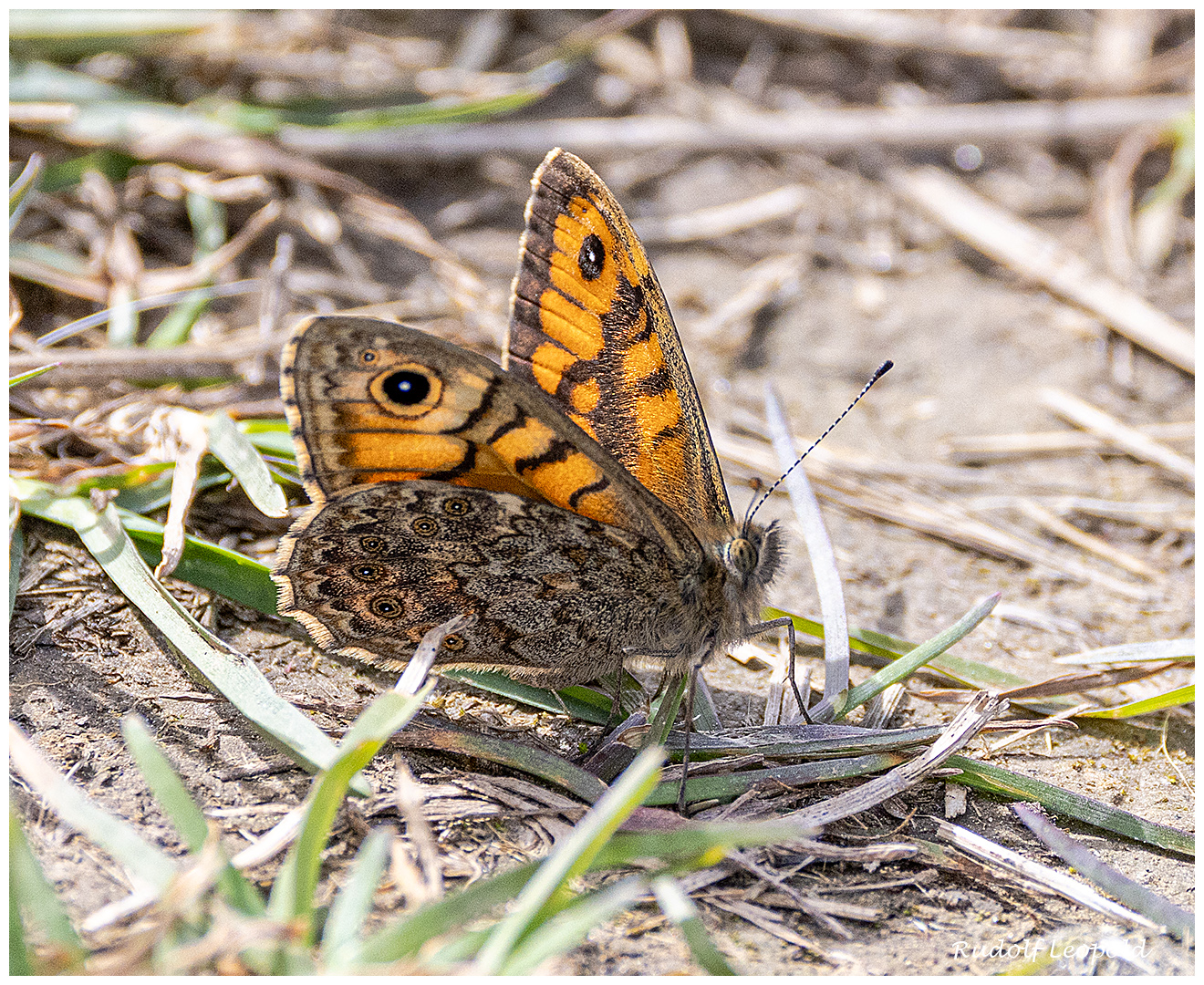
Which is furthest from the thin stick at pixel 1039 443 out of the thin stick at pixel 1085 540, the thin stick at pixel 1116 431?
the thin stick at pixel 1085 540

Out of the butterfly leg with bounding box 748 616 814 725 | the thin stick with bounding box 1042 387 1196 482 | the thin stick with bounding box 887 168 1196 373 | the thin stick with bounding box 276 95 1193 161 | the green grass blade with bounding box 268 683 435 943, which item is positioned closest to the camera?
the green grass blade with bounding box 268 683 435 943

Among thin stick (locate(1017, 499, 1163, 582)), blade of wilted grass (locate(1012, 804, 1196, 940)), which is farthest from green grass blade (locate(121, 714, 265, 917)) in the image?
thin stick (locate(1017, 499, 1163, 582))

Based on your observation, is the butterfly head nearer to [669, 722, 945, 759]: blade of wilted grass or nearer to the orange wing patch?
the orange wing patch

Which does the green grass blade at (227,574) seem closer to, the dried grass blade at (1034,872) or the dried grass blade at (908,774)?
the dried grass blade at (908,774)

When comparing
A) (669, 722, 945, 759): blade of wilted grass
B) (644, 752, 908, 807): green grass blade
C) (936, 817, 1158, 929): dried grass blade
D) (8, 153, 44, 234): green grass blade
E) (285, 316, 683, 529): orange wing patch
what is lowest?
(936, 817, 1158, 929): dried grass blade

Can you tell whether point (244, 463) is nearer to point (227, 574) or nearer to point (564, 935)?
point (227, 574)

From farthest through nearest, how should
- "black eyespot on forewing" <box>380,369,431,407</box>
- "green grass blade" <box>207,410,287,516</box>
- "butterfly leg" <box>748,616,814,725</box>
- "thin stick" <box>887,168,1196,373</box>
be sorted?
1. "thin stick" <box>887,168,1196,373</box>
2. "green grass blade" <box>207,410,287,516</box>
3. "butterfly leg" <box>748,616,814,725</box>
4. "black eyespot on forewing" <box>380,369,431,407</box>

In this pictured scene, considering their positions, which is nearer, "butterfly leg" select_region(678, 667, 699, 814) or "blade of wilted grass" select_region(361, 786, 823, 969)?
"blade of wilted grass" select_region(361, 786, 823, 969)

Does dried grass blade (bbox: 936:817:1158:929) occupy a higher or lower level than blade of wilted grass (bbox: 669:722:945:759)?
lower

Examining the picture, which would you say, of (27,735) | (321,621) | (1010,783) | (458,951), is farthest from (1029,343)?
(27,735)
